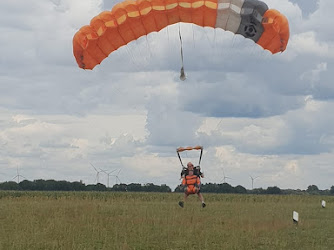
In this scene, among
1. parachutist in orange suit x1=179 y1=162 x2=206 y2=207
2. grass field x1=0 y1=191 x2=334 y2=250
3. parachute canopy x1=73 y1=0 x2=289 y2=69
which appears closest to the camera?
grass field x1=0 y1=191 x2=334 y2=250

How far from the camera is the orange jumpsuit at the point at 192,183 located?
24.3m

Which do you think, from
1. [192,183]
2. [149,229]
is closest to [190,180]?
[192,183]

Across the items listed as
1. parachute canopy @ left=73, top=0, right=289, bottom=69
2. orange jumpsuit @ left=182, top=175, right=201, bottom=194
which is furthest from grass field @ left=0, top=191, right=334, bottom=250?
parachute canopy @ left=73, top=0, right=289, bottom=69

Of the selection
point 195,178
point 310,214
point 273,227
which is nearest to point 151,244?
point 273,227

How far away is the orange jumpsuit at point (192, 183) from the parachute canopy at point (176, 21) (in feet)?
20.5

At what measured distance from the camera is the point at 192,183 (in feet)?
80.0

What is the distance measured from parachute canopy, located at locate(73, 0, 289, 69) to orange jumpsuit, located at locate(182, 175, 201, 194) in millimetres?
6245

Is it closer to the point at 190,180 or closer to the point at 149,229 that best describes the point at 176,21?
the point at 190,180

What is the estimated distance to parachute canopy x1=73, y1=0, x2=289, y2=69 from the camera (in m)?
22.0

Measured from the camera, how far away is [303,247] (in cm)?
1698

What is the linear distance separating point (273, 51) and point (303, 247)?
8.74 metres

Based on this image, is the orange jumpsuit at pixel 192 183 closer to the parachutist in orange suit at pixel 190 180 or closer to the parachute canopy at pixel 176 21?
the parachutist in orange suit at pixel 190 180

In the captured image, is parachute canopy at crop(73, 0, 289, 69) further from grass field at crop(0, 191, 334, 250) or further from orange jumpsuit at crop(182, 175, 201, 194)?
grass field at crop(0, 191, 334, 250)

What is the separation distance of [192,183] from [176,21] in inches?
271
